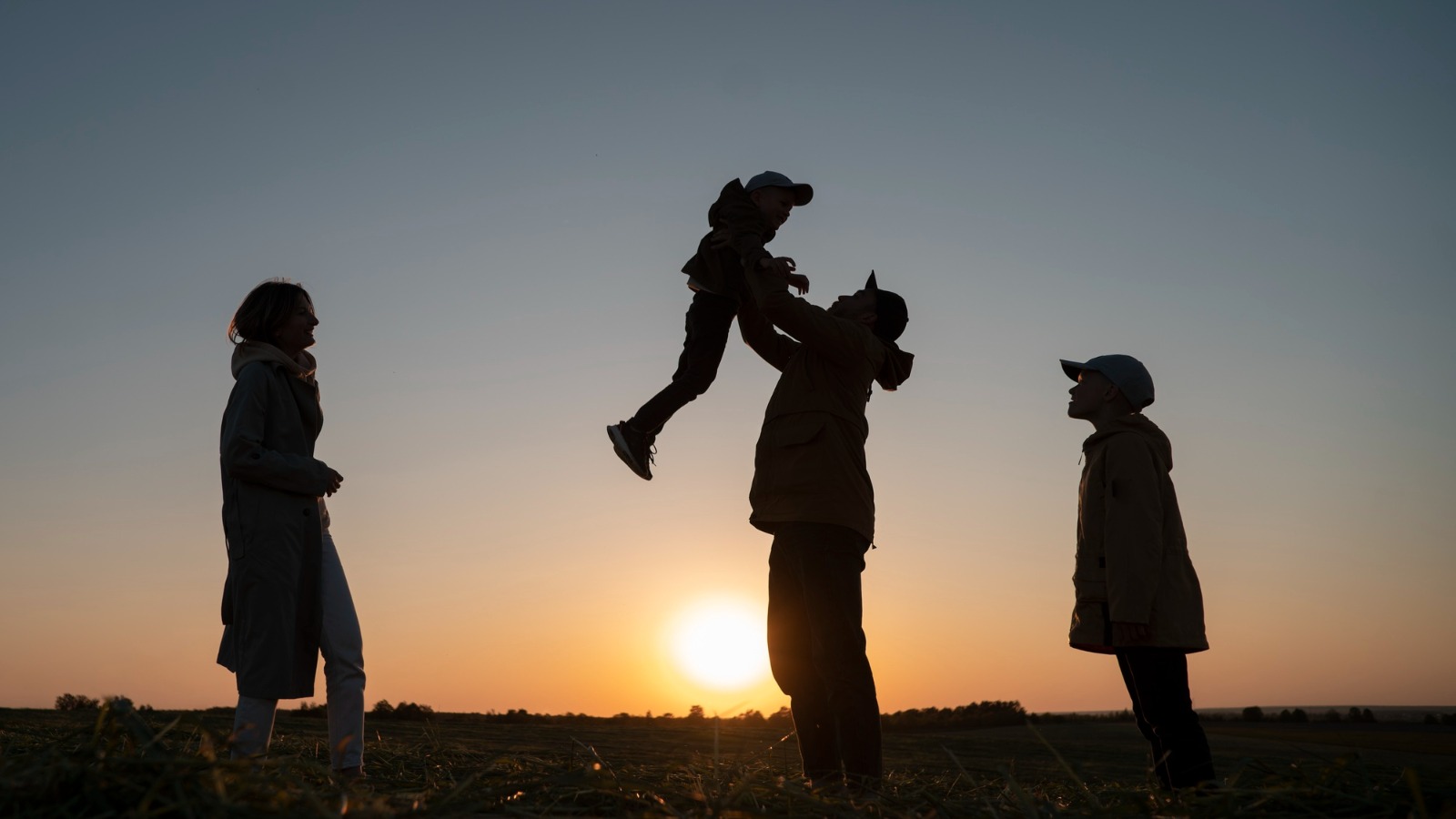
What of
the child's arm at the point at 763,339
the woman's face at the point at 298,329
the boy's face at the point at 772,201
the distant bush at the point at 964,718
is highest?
the boy's face at the point at 772,201

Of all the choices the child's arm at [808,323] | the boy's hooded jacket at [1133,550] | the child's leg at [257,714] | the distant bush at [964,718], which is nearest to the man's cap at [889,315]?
the child's arm at [808,323]

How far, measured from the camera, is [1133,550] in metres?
4.54

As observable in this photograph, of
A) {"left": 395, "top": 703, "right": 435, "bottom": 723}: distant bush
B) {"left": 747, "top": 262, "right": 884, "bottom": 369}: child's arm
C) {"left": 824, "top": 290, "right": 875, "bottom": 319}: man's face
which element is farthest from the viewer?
{"left": 395, "top": 703, "right": 435, "bottom": 723}: distant bush

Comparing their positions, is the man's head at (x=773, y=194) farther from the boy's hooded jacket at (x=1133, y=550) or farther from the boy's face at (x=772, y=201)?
the boy's hooded jacket at (x=1133, y=550)

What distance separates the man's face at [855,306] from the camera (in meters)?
5.15

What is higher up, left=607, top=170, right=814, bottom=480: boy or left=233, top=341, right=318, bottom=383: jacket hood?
left=607, top=170, right=814, bottom=480: boy

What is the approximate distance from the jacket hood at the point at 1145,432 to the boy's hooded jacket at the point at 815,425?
1.06 m

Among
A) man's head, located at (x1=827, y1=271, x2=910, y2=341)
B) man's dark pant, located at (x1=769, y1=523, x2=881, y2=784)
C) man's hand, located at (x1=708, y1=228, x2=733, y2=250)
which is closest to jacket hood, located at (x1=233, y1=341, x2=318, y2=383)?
man's hand, located at (x1=708, y1=228, x2=733, y2=250)

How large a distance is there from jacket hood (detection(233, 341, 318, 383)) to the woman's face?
5 cm

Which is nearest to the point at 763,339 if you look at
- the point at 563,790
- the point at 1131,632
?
the point at 1131,632

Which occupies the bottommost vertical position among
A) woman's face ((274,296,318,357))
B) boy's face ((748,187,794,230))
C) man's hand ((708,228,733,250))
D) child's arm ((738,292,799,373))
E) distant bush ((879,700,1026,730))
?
distant bush ((879,700,1026,730))

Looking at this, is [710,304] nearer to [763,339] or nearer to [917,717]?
[763,339]

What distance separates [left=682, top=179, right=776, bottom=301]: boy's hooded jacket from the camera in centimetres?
493

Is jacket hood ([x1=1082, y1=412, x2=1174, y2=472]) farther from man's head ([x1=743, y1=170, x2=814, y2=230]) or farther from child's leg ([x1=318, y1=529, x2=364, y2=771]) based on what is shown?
child's leg ([x1=318, y1=529, x2=364, y2=771])
